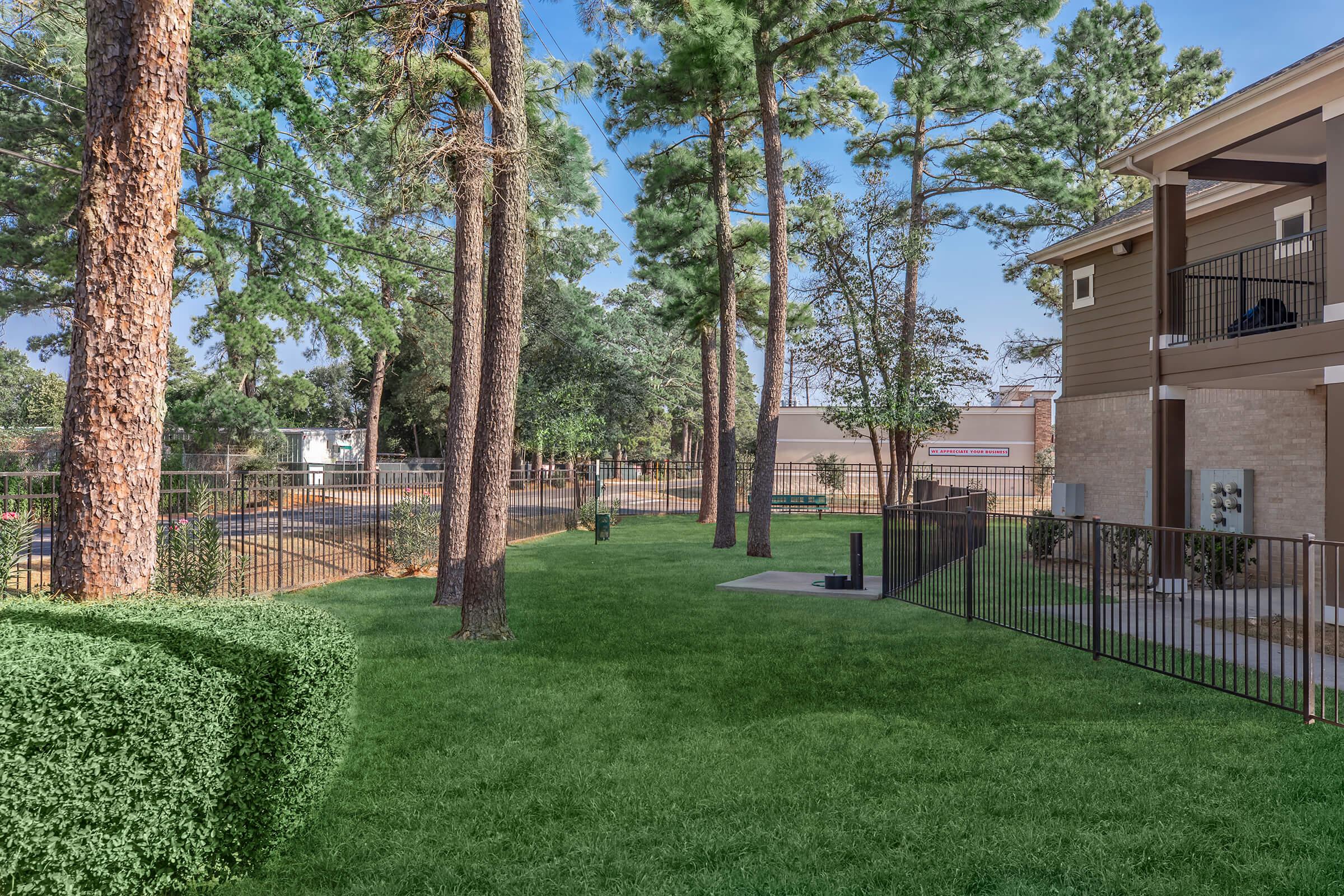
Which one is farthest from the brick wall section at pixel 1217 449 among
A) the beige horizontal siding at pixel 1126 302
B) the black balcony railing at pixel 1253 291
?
the black balcony railing at pixel 1253 291

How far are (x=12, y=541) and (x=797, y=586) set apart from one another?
9.20 meters

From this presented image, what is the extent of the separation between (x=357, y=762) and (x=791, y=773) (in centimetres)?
262

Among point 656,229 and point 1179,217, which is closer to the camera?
point 1179,217

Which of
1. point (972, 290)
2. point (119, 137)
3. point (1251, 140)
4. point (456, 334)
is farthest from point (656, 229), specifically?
point (972, 290)

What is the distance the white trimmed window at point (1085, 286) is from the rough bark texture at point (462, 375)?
1214 centimetres

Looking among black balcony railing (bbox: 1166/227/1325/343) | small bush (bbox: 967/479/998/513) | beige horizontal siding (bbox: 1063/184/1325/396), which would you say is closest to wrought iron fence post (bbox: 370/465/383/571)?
small bush (bbox: 967/479/998/513)

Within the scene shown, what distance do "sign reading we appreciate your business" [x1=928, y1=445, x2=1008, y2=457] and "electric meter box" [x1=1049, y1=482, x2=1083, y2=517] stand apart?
1057 inches

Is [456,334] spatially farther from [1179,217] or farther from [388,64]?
[1179,217]

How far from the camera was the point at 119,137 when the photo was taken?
16.3ft

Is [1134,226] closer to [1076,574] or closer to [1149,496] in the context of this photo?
[1149,496]

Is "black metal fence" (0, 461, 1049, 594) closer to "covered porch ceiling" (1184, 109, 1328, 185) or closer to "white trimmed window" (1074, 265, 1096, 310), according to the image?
"white trimmed window" (1074, 265, 1096, 310)

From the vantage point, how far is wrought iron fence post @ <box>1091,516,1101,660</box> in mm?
7715

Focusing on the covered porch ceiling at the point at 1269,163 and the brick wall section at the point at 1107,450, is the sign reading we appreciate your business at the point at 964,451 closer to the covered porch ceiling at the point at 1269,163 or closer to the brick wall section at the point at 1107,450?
the brick wall section at the point at 1107,450

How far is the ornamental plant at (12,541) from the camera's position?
6668mm
